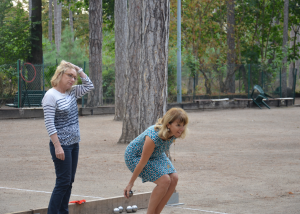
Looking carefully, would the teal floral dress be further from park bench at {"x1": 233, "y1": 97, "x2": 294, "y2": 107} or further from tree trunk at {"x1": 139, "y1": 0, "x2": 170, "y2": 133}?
park bench at {"x1": 233, "y1": 97, "x2": 294, "y2": 107}

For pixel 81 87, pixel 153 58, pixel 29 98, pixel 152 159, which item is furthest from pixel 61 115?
pixel 29 98

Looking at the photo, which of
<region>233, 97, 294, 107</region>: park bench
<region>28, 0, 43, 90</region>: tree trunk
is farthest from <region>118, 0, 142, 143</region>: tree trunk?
<region>233, 97, 294, 107</region>: park bench

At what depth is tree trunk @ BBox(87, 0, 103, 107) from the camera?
21469 millimetres

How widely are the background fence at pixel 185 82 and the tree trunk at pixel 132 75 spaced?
7.62 meters

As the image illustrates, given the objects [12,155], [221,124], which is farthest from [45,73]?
[12,155]

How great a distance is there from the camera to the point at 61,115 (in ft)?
Result: 13.6

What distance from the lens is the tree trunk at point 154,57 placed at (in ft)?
26.0

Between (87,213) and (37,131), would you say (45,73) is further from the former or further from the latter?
(87,213)

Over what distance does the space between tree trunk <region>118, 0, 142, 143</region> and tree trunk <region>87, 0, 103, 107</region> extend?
885 cm

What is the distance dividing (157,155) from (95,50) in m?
18.2

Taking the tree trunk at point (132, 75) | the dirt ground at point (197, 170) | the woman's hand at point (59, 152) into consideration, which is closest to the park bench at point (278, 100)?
the dirt ground at point (197, 170)

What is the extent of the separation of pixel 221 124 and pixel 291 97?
14248mm

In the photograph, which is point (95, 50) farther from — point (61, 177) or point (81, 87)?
point (61, 177)

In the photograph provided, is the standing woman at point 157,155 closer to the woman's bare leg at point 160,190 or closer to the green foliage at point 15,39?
the woman's bare leg at point 160,190
